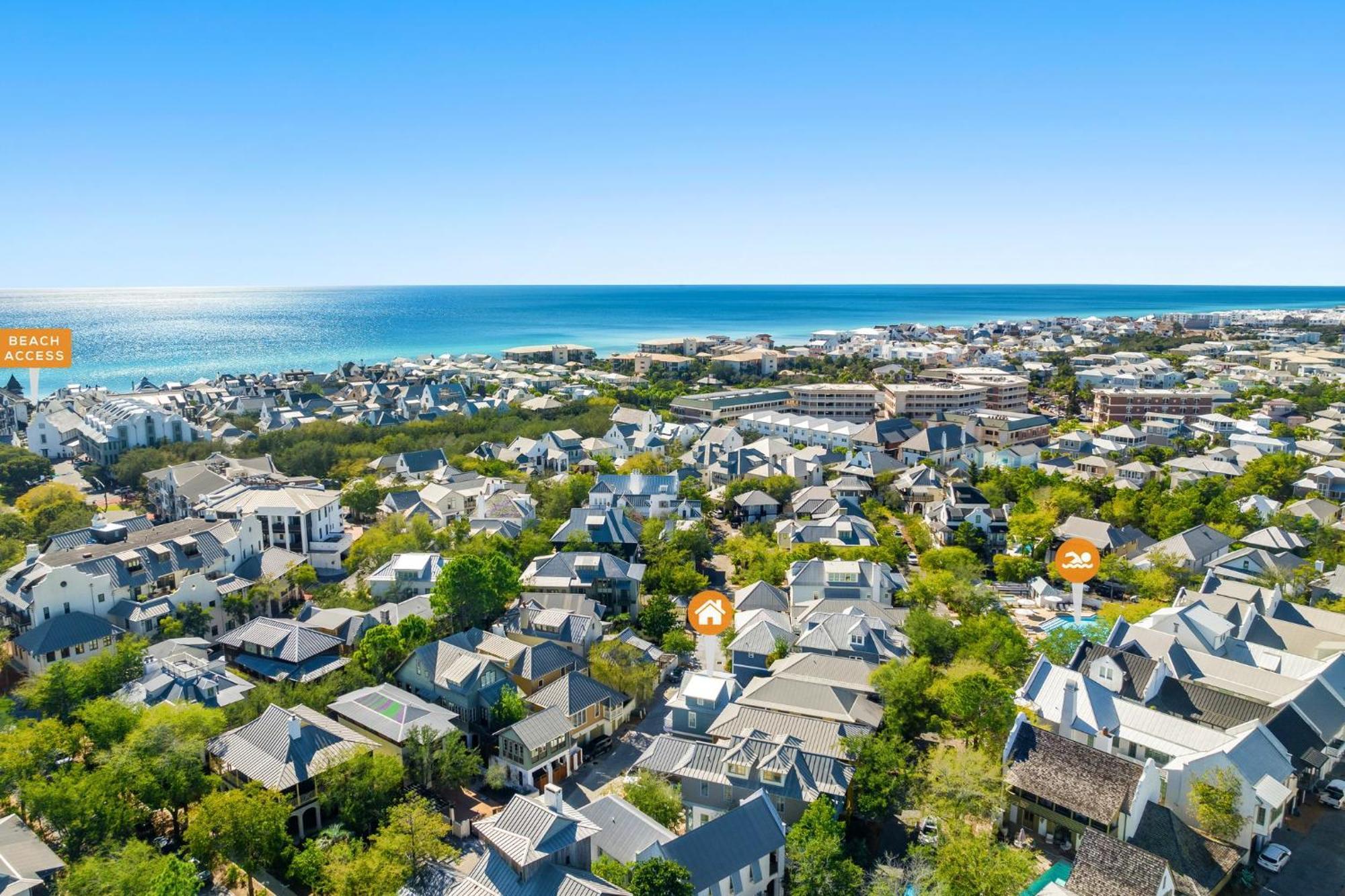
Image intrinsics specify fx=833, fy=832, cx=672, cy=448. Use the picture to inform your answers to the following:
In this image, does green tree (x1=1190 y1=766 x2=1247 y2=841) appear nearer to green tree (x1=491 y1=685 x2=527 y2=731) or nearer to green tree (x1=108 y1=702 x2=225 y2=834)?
green tree (x1=491 y1=685 x2=527 y2=731)

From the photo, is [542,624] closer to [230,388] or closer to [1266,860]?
[1266,860]

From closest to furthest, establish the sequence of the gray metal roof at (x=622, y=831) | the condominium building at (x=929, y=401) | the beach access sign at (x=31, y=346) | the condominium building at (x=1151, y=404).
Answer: the gray metal roof at (x=622, y=831) → the beach access sign at (x=31, y=346) → the condominium building at (x=1151, y=404) → the condominium building at (x=929, y=401)

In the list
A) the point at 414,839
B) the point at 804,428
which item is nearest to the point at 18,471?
the point at 414,839

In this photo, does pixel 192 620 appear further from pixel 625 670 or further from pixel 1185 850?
pixel 1185 850

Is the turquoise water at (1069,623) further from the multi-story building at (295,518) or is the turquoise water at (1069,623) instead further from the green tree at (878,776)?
the multi-story building at (295,518)

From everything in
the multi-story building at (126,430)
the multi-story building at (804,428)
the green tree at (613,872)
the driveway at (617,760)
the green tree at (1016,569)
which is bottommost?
the driveway at (617,760)

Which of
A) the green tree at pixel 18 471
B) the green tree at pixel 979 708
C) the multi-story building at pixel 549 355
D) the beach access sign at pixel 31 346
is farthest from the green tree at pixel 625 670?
the multi-story building at pixel 549 355
